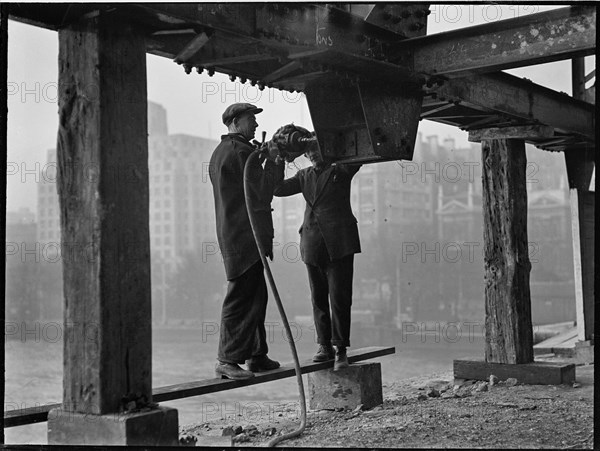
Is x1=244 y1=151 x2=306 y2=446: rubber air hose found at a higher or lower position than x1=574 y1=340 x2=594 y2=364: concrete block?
higher

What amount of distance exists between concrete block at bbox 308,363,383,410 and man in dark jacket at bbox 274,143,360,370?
11 centimetres

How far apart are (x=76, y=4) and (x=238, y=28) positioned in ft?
3.14

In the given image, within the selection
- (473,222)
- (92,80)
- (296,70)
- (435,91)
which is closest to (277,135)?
(296,70)

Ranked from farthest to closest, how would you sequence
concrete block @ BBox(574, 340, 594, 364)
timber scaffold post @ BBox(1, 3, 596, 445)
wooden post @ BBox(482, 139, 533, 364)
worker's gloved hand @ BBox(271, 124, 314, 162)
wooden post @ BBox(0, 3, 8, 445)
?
concrete block @ BBox(574, 340, 594, 364), wooden post @ BBox(482, 139, 533, 364), worker's gloved hand @ BBox(271, 124, 314, 162), wooden post @ BBox(0, 3, 8, 445), timber scaffold post @ BBox(1, 3, 596, 445)

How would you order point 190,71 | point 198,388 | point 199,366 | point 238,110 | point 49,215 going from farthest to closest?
point 199,366 → point 49,215 → point 238,110 → point 198,388 → point 190,71

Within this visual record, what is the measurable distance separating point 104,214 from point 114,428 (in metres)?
1.16

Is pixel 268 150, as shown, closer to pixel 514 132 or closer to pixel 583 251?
pixel 514 132

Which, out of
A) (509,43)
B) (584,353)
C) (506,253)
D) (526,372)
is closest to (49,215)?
(506,253)

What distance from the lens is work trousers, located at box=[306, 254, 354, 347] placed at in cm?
710

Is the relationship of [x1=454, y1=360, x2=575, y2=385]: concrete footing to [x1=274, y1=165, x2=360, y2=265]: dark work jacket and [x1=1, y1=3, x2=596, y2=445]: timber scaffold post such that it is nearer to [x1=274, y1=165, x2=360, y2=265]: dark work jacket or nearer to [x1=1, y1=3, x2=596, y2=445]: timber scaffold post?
[x1=274, y1=165, x2=360, y2=265]: dark work jacket

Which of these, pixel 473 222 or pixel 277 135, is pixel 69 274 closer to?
pixel 277 135

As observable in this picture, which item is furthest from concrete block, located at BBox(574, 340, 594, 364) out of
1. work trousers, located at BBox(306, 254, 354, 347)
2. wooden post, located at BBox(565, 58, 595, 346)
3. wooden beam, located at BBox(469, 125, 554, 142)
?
work trousers, located at BBox(306, 254, 354, 347)

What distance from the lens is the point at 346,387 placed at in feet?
23.4

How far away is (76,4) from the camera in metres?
4.32
